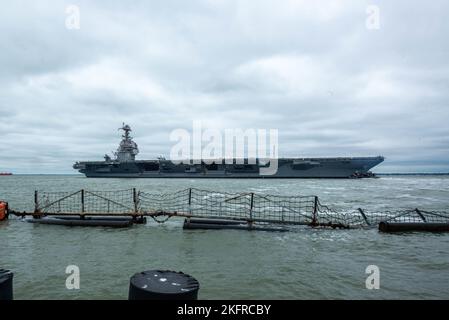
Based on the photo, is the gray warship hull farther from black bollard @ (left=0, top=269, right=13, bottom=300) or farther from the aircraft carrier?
black bollard @ (left=0, top=269, right=13, bottom=300)

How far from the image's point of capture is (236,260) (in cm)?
1010

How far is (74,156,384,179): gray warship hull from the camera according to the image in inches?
3103

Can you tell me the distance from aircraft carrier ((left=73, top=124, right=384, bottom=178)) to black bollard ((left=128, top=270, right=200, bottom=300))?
75777mm

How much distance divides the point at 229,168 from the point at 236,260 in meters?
73.4

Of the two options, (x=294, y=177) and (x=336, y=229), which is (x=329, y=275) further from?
(x=294, y=177)

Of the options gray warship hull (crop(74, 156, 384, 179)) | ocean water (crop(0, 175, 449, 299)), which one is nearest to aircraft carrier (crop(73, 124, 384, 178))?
gray warship hull (crop(74, 156, 384, 179))

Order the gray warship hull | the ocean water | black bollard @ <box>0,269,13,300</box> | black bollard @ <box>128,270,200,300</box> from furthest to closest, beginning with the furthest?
the gray warship hull < the ocean water < black bollard @ <box>0,269,13,300</box> < black bollard @ <box>128,270,200,300</box>

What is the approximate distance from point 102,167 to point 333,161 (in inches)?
2354

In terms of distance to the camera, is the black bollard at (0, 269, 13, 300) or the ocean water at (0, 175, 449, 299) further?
the ocean water at (0, 175, 449, 299)

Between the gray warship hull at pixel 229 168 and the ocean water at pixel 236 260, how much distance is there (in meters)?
66.2

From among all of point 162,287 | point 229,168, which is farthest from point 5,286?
point 229,168

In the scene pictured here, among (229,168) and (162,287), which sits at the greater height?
(229,168)

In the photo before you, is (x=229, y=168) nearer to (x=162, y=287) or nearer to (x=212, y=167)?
(x=212, y=167)

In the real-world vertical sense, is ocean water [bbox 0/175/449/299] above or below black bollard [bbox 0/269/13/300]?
below
